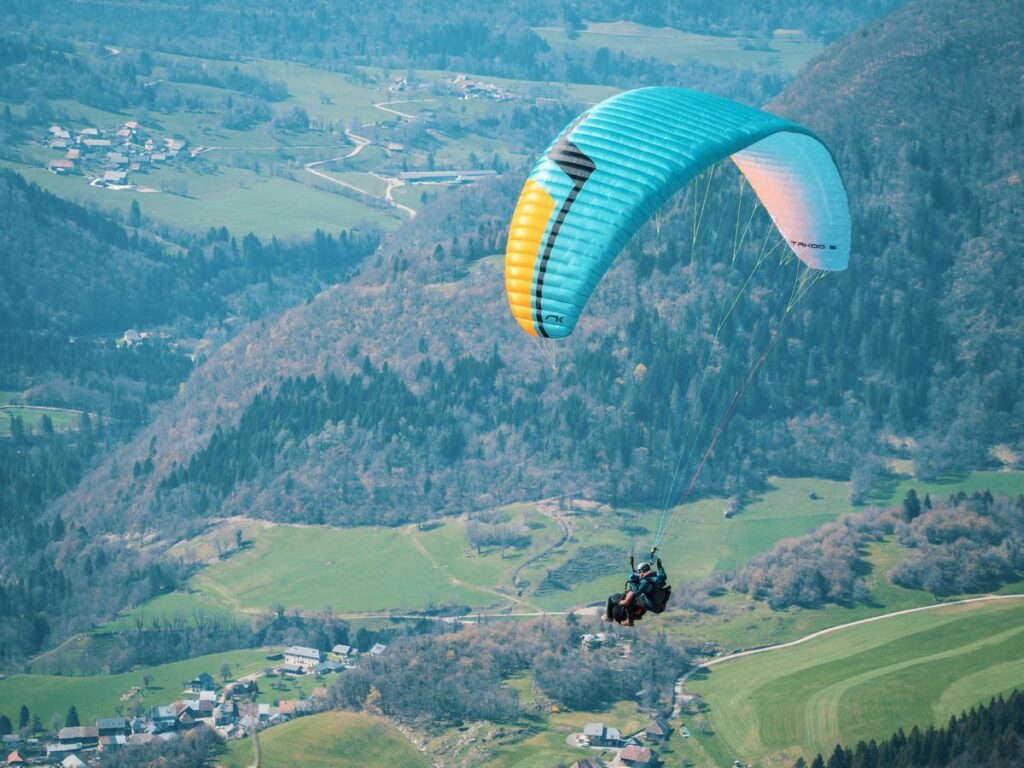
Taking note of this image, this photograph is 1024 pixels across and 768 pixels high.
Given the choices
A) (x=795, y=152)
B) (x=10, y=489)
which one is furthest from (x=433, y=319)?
(x=795, y=152)

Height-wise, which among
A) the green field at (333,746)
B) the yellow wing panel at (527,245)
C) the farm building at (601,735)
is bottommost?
the green field at (333,746)

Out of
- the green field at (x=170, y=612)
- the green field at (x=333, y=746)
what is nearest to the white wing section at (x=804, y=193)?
the green field at (x=333, y=746)

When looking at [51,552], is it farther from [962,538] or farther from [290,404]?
[962,538]

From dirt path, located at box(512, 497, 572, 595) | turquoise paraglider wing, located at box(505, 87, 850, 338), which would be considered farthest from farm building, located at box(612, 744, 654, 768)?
turquoise paraglider wing, located at box(505, 87, 850, 338)

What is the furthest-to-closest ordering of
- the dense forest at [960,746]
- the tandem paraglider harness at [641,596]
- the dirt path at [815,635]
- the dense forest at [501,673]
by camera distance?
the dirt path at [815,635] < the dense forest at [501,673] < the dense forest at [960,746] < the tandem paraglider harness at [641,596]

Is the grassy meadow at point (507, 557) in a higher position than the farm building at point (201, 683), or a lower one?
higher

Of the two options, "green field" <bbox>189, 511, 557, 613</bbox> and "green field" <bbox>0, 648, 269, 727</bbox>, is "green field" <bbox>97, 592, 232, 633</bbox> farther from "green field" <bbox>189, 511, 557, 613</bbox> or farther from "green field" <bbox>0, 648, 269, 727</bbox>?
"green field" <bbox>0, 648, 269, 727</bbox>

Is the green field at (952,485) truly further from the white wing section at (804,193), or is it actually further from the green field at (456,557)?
the white wing section at (804,193)
